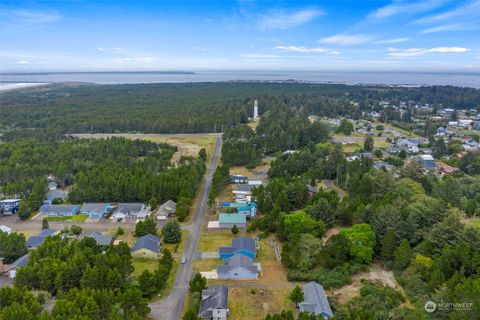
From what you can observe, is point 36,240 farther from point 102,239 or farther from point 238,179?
point 238,179

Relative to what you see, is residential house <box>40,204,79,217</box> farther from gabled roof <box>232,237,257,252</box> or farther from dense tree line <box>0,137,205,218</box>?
gabled roof <box>232,237,257,252</box>

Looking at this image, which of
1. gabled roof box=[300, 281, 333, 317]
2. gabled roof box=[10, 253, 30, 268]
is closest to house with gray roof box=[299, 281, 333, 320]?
gabled roof box=[300, 281, 333, 317]

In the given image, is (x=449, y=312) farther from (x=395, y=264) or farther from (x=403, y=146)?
(x=403, y=146)

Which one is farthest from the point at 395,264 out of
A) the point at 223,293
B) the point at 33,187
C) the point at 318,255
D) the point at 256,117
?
the point at 256,117

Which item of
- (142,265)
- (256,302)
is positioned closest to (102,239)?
(142,265)

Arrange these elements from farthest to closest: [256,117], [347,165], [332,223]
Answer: [256,117], [347,165], [332,223]
